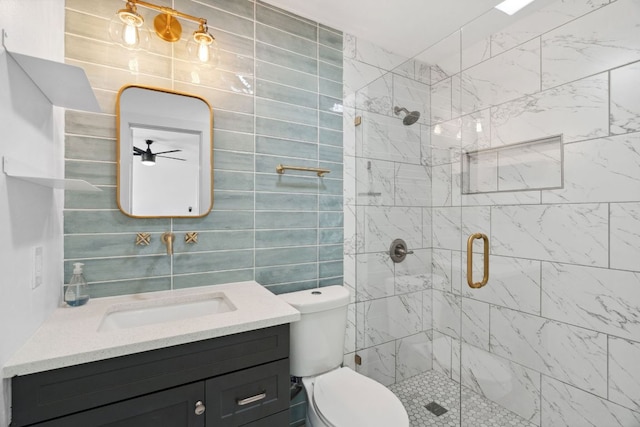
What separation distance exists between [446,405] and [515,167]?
1463mm

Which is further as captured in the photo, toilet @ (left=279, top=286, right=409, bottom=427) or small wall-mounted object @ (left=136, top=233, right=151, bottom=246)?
small wall-mounted object @ (left=136, top=233, right=151, bottom=246)

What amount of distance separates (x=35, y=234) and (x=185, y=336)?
1.94 feet

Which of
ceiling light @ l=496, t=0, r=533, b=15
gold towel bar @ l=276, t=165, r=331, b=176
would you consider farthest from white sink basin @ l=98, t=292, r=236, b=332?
ceiling light @ l=496, t=0, r=533, b=15

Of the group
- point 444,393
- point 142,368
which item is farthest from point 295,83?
point 444,393

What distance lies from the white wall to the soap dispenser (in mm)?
38

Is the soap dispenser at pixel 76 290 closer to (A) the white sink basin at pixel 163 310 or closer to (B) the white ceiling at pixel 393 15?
(A) the white sink basin at pixel 163 310

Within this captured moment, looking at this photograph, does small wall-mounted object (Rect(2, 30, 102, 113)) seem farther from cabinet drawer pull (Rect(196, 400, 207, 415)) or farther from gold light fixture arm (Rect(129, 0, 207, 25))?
cabinet drawer pull (Rect(196, 400, 207, 415))

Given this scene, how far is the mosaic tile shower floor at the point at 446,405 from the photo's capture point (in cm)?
164

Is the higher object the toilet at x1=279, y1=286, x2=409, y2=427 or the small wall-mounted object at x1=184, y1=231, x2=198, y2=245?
the small wall-mounted object at x1=184, y1=231, x2=198, y2=245

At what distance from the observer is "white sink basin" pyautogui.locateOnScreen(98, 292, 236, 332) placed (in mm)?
1196

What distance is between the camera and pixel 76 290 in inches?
46.7

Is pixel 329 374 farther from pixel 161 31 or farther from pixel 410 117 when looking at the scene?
pixel 161 31

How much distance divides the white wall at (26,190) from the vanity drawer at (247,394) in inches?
20.5

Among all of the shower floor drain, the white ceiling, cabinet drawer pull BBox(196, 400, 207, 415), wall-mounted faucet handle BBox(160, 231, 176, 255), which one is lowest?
the shower floor drain
